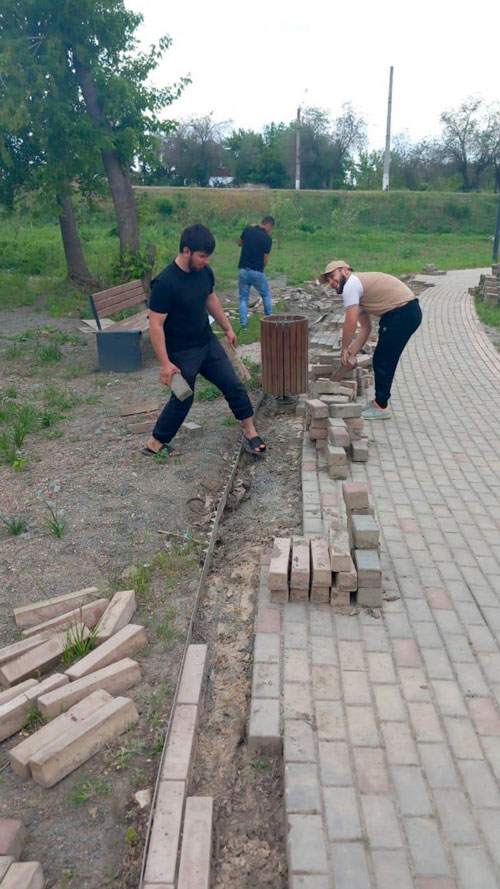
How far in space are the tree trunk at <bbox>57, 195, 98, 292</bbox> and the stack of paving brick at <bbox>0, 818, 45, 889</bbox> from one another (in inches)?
589

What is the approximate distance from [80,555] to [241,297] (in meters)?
7.71

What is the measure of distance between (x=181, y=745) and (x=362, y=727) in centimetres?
79

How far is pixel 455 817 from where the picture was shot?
252 cm

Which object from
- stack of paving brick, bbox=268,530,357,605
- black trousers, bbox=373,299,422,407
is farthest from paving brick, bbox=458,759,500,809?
black trousers, bbox=373,299,422,407

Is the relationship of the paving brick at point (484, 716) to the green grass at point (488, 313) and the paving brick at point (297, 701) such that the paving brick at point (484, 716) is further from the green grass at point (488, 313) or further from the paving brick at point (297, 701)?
the green grass at point (488, 313)

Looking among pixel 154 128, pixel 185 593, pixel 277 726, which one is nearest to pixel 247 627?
pixel 185 593

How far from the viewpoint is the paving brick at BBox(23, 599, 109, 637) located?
3.60 meters

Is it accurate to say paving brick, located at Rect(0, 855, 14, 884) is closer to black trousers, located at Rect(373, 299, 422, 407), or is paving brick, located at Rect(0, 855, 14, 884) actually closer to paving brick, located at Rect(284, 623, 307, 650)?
paving brick, located at Rect(284, 623, 307, 650)

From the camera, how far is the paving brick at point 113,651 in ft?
10.6

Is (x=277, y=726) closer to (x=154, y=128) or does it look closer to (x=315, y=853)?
(x=315, y=853)

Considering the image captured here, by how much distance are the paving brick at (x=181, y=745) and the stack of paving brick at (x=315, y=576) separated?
0.86 metres

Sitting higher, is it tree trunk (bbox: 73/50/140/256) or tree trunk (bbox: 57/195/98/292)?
tree trunk (bbox: 73/50/140/256)

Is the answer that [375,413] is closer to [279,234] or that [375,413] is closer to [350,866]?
[350,866]

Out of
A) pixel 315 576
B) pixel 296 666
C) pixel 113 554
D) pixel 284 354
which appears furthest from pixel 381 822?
pixel 284 354
